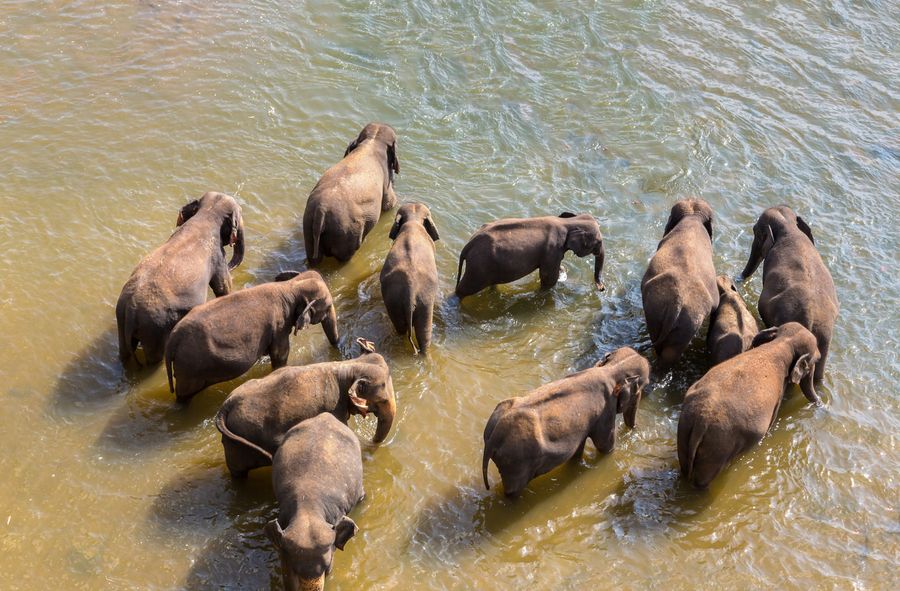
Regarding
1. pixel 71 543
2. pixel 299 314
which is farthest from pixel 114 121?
pixel 71 543

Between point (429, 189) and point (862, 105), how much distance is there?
6469 millimetres

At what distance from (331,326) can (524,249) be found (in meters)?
2.01

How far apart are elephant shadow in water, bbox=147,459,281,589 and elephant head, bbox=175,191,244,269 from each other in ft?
7.69

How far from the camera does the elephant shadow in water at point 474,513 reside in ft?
20.1

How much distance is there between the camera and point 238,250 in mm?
8109

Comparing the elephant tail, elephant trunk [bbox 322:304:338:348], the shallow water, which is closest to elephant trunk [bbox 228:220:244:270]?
the shallow water

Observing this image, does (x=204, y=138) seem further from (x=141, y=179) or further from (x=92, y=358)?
(x=92, y=358)

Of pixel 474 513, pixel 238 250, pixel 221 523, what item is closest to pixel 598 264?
pixel 474 513

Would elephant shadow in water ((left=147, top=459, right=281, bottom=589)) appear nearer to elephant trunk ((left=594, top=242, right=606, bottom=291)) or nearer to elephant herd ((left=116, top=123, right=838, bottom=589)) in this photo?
elephant herd ((left=116, top=123, right=838, bottom=589))

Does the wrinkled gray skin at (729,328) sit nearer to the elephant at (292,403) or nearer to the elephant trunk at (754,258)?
the elephant trunk at (754,258)

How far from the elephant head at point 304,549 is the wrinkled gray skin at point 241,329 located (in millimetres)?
1702

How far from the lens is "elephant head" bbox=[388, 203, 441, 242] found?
8383 mm

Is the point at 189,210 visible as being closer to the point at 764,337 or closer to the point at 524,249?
the point at 524,249

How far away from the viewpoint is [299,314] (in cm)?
712
